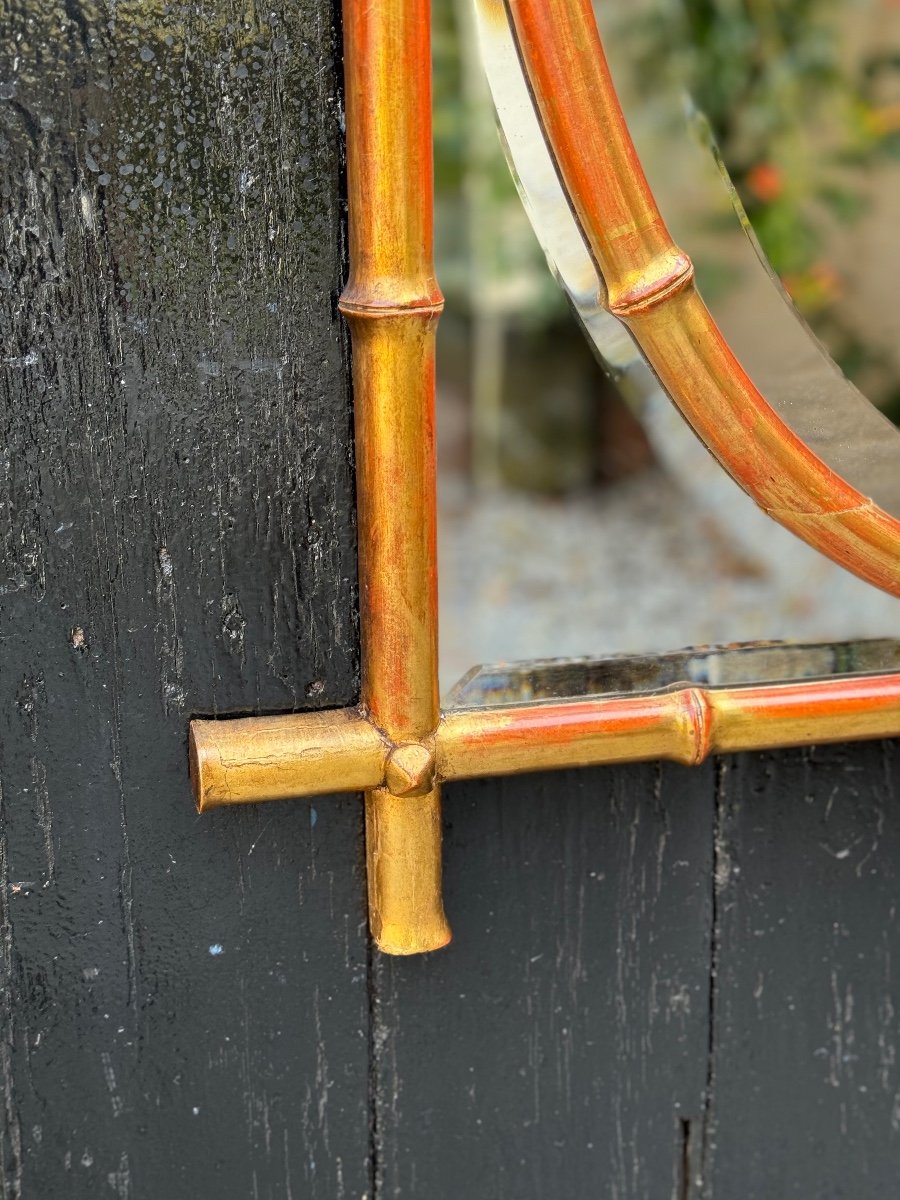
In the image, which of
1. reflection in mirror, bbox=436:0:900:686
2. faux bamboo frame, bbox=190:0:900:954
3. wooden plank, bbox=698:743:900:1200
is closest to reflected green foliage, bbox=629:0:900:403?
reflection in mirror, bbox=436:0:900:686

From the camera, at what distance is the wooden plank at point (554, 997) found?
2.32ft

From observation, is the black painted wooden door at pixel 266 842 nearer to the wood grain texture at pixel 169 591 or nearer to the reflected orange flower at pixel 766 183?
the wood grain texture at pixel 169 591

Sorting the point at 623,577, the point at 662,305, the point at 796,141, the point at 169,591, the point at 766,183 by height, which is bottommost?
the point at 623,577

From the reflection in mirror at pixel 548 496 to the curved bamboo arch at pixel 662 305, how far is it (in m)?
1.75

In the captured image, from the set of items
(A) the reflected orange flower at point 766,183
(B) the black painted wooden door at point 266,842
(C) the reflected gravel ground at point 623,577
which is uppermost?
(A) the reflected orange flower at point 766,183

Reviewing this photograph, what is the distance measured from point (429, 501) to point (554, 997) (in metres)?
0.33

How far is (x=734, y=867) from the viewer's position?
29.1 inches

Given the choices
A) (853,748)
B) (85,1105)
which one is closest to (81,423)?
(85,1105)

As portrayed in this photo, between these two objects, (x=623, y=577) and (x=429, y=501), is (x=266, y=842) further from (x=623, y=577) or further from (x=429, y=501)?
(x=623, y=577)

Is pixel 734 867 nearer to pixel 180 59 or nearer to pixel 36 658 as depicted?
pixel 36 658

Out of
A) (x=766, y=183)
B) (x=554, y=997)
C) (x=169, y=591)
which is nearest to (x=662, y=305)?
(x=169, y=591)

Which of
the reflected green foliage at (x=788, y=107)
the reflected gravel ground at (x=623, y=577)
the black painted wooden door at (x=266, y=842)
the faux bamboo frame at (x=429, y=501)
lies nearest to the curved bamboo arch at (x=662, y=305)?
the faux bamboo frame at (x=429, y=501)

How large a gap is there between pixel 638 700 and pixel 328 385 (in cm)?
22

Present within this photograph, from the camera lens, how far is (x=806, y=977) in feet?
2.50
